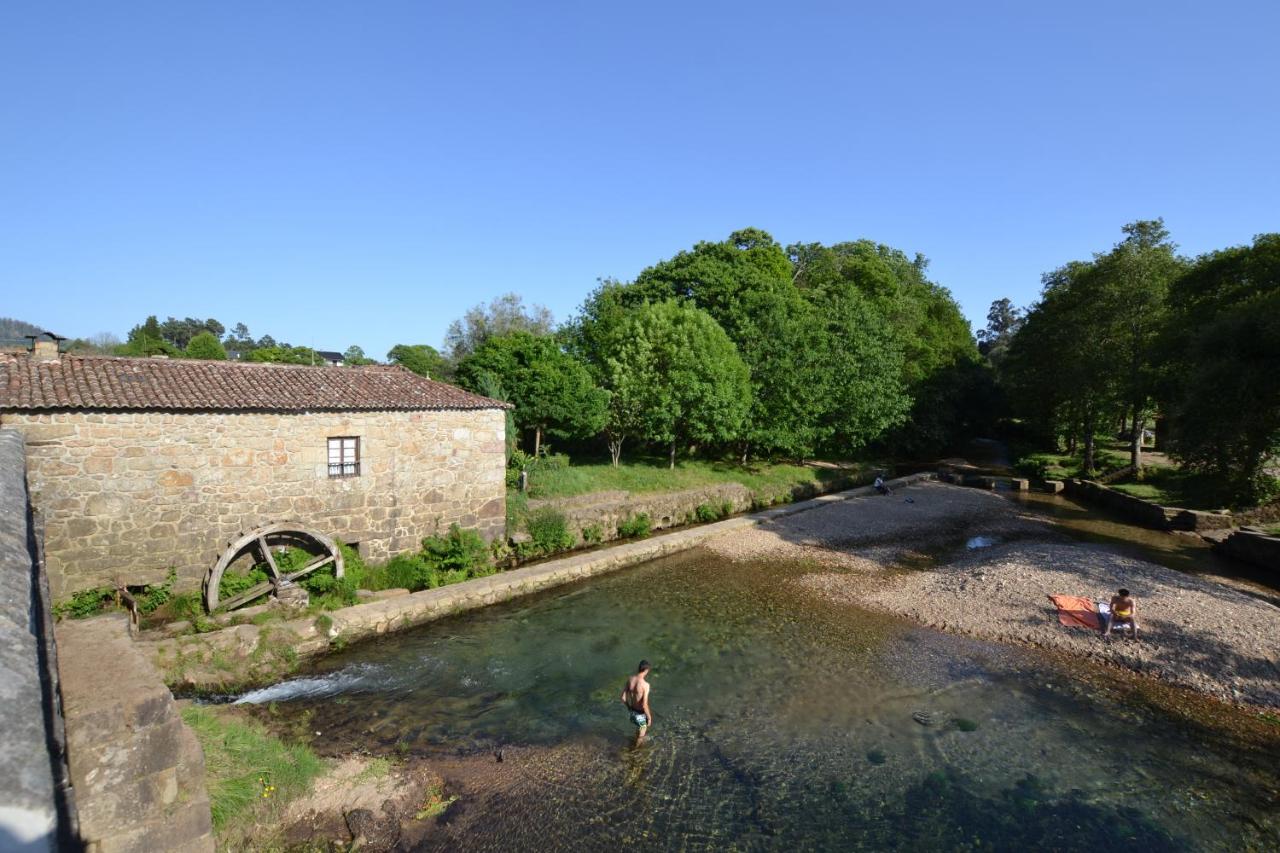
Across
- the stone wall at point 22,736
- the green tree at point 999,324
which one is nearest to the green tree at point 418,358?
the stone wall at point 22,736

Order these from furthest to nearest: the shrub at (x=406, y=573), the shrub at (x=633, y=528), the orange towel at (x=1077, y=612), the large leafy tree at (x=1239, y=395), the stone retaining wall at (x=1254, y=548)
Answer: the shrub at (x=633, y=528) → the stone retaining wall at (x=1254, y=548) → the large leafy tree at (x=1239, y=395) → the shrub at (x=406, y=573) → the orange towel at (x=1077, y=612)

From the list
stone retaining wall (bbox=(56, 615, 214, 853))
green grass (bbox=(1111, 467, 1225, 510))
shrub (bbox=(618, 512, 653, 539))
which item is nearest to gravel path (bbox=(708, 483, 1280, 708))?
shrub (bbox=(618, 512, 653, 539))

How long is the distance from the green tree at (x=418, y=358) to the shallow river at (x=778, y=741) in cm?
4053

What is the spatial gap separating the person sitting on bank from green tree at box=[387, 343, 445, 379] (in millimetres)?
44497

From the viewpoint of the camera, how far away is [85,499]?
11922 millimetres

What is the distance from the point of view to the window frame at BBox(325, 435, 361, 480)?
584 inches

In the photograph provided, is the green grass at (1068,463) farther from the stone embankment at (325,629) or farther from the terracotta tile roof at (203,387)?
the terracotta tile roof at (203,387)

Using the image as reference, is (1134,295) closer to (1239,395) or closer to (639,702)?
(1239,395)

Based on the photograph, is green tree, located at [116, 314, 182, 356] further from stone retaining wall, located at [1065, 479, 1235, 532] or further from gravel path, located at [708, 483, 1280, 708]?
stone retaining wall, located at [1065, 479, 1235, 532]

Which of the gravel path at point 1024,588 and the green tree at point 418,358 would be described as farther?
the green tree at point 418,358

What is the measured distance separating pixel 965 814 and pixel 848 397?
1015 inches

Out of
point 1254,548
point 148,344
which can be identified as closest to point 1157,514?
point 1254,548

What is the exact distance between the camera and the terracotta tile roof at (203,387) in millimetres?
11922

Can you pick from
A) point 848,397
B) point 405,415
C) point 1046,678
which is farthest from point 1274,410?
point 405,415
